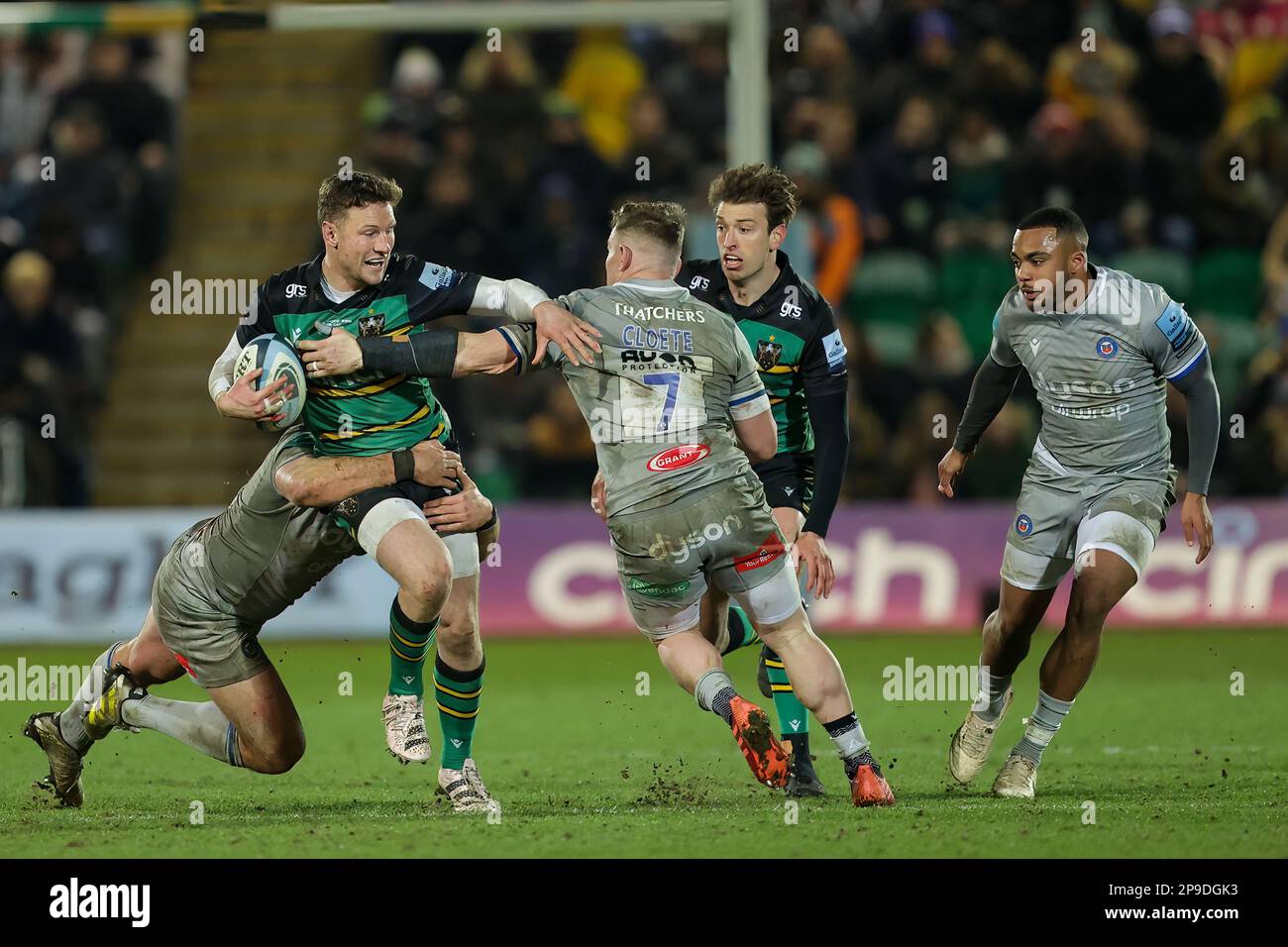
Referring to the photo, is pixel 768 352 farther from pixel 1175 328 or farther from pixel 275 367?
pixel 275 367

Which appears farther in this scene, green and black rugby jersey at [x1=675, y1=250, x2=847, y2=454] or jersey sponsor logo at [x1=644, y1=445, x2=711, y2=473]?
green and black rugby jersey at [x1=675, y1=250, x2=847, y2=454]

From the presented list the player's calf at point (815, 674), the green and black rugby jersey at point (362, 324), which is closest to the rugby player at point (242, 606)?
the green and black rugby jersey at point (362, 324)

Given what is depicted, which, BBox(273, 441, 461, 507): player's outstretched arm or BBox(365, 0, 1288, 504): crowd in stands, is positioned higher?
BBox(365, 0, 1288, 504): crowd in stands

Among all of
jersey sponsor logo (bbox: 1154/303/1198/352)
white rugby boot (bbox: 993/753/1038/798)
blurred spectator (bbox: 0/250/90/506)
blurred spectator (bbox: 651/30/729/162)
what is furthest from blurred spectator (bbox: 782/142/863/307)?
white rugby boot (bbox: 993/753/1038/798)

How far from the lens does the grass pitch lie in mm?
6301

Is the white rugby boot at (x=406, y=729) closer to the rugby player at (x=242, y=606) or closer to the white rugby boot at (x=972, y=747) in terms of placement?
the rugby player at (x=242, y=606)

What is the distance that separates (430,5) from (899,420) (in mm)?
4642

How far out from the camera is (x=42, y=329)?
14.5m

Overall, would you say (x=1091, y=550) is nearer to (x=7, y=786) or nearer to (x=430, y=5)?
(x=7, y=786)

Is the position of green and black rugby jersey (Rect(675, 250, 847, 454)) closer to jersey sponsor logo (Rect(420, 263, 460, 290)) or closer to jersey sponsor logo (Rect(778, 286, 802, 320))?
jersey sponsor logo (Rect(778, 286, 802, 320))

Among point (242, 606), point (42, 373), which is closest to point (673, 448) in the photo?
point (242, 606)

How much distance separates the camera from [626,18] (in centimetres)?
1088

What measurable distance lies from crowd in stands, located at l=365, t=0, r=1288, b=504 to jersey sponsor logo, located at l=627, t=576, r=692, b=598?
6.98 metres

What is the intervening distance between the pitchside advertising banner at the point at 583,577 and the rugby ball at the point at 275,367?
577cm
